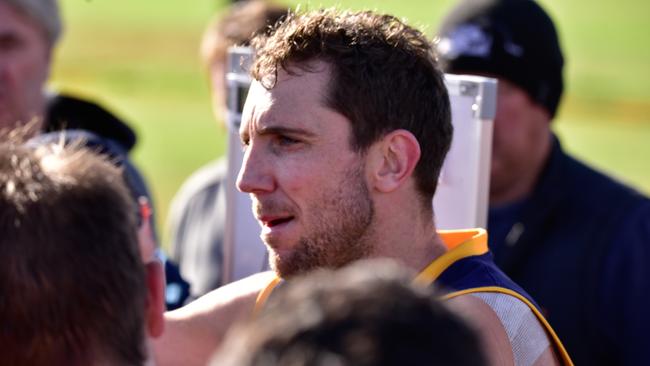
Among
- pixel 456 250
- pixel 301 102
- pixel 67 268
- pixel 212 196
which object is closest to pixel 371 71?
pixel 301 102

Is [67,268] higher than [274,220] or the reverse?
higher

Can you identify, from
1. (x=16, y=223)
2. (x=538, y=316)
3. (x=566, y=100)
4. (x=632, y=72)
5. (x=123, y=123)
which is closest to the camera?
(x=16, y=223)

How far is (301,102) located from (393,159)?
10.8 inches

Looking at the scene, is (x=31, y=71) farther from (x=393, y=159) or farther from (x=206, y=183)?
(x=393, y=159)

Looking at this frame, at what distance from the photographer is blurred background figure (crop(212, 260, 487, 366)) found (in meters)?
Answer: 1.36

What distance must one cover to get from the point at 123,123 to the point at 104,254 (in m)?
2.70

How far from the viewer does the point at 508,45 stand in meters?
4.65

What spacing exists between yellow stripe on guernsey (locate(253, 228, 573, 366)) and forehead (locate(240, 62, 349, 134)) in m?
0.41

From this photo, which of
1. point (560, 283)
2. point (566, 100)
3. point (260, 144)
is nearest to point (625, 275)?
point (560, 283)

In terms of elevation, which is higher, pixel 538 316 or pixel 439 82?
pixel 439 82

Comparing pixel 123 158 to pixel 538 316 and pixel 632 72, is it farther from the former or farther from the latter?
pixel 632 72

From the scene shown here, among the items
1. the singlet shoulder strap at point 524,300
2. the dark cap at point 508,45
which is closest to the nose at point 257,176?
the singlet shoulder strap at point 524,300

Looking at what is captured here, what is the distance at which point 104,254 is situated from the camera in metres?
1.99

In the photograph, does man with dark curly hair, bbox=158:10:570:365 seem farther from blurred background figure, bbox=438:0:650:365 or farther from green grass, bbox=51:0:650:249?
green grass, bbox=51:0:650:249
